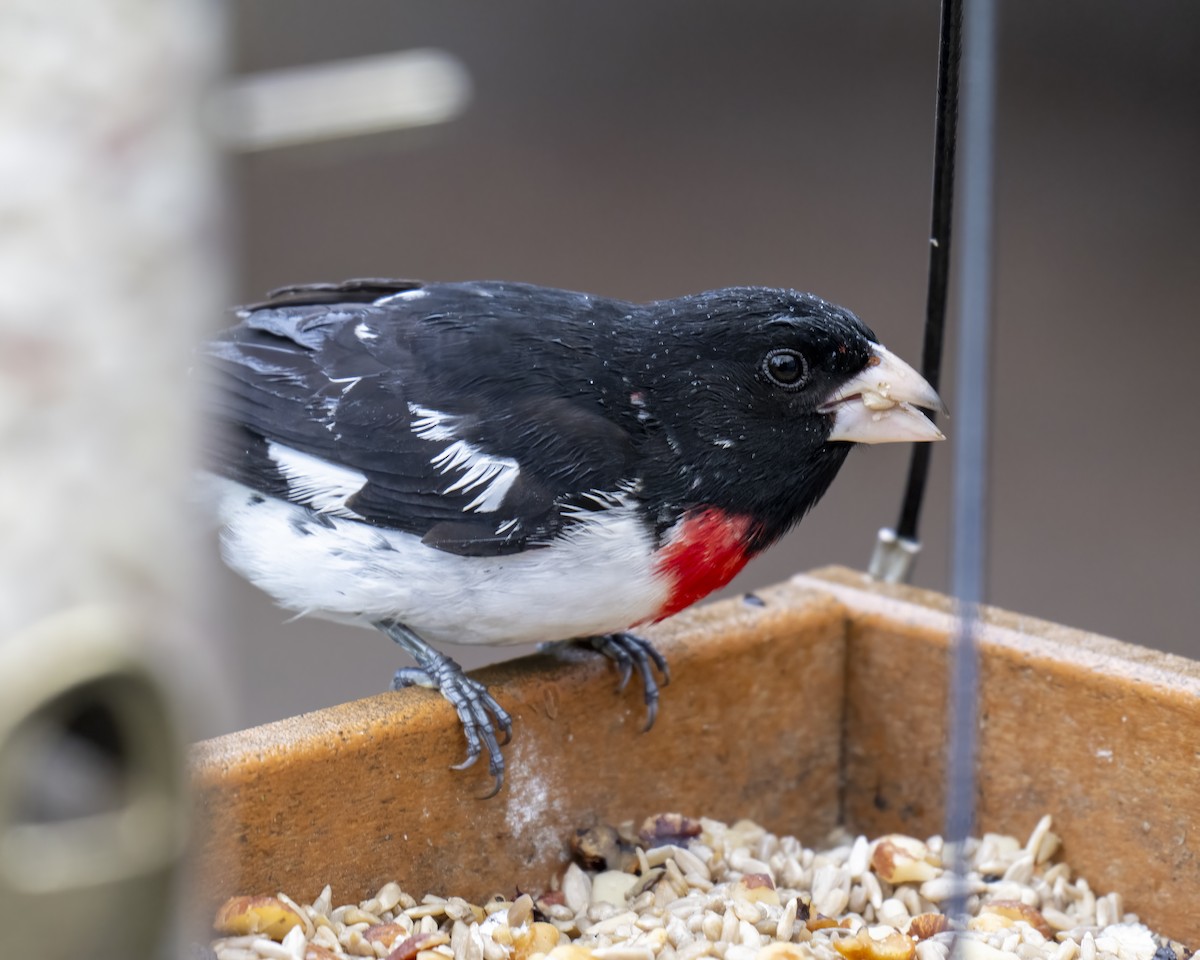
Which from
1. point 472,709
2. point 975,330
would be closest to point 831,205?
point 472,709

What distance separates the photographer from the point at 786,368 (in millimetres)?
1574

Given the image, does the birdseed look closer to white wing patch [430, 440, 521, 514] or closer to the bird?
the bird

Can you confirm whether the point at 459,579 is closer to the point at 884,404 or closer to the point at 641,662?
the point at 641,662

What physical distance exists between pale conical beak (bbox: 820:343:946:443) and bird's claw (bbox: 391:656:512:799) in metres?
0.47

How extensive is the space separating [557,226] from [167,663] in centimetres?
468

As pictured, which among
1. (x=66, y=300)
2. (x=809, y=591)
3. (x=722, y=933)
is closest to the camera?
(x=66, y=300)

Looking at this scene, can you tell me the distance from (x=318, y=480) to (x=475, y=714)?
0.32 meters

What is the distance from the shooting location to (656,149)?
505 centimetres

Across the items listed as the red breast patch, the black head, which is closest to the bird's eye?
the black head

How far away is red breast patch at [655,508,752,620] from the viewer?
5.16 feet

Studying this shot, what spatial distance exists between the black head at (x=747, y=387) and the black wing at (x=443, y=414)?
6cm

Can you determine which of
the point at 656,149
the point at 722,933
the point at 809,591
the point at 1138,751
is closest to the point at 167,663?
the point at 722,933

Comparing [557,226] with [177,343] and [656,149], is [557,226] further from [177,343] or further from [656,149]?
[177,343]

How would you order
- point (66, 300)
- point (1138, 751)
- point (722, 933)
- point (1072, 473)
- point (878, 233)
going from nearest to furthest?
1. point (66, 300)
2. point (722, 933)
3. point (1138, 751)
4. point (1072, 473)
5. point (878, 233)
